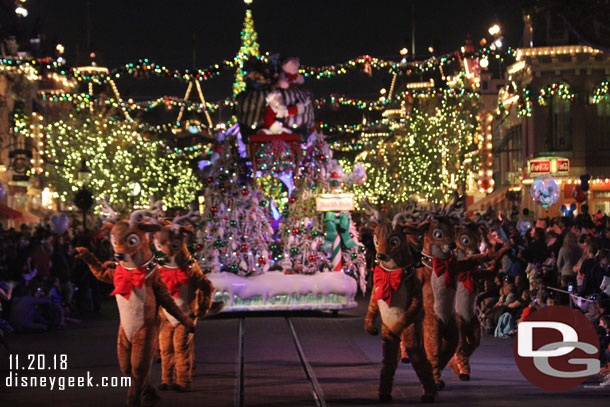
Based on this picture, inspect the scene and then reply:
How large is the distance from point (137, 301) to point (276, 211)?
12.2 metres

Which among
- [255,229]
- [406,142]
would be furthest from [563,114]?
[255,229]

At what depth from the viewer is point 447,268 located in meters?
13.2

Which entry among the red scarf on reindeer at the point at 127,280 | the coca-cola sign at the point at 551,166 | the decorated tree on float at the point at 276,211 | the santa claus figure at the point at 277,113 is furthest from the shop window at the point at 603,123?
the red scarf on reindeer at the point at 127,280

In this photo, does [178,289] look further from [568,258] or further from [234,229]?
[234,229]

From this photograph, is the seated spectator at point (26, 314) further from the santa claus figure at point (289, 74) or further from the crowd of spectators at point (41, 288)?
the santa claus figure at point (289, 74)

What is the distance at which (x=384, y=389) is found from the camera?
11.8 meters

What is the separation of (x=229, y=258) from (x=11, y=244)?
18.0 feet

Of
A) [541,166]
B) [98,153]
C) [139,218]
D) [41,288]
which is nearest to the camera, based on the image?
[139,218]

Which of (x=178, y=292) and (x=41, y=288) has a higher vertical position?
(x=178, y=292)

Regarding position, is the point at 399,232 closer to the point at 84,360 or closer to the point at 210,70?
the point at 84,360

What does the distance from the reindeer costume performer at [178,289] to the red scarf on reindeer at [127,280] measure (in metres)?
1.46

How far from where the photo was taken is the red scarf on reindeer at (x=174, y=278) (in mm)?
13219

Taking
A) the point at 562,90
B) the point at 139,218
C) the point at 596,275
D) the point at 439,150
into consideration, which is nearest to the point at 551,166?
the point at 562,90

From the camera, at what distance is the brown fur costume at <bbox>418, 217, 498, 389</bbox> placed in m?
12.9
